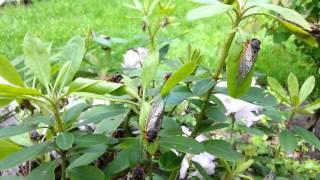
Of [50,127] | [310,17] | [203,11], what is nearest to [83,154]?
[50,127]

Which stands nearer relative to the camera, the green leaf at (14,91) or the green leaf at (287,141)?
the green leaf at (14,91)

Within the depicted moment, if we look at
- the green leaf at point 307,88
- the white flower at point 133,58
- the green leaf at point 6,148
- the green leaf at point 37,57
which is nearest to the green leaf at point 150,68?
the green leaf at point 37,57

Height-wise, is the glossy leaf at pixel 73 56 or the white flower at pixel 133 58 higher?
the glossy leaf at pixel 73 56

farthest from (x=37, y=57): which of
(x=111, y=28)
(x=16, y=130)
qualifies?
(x=111, y=28)

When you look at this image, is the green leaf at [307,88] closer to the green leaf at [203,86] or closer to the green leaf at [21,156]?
the green leaf at [203,86]

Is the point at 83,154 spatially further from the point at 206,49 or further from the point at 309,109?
the point at 206,49

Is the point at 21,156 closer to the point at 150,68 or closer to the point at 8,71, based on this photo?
the point at 8,71

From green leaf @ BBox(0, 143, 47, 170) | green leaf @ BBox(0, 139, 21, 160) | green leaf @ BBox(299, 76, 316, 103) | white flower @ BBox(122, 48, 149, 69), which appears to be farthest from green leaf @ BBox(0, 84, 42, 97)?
white flower @ BBox(122, 48, 149, 69)
